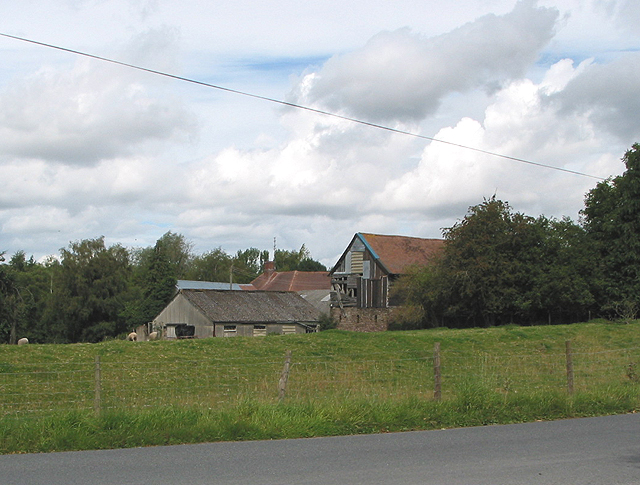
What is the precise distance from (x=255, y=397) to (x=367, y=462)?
552cm

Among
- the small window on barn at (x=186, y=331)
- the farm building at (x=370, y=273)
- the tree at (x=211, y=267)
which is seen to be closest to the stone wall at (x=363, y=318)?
the farm building at (x=370, y=273)

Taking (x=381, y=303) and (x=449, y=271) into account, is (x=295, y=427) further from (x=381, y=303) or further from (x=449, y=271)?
(x=381, y=303)

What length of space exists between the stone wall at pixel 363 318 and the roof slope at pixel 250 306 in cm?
312

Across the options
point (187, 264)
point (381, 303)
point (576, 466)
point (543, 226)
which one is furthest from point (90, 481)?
point (187, 264)

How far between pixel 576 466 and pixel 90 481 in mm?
5696

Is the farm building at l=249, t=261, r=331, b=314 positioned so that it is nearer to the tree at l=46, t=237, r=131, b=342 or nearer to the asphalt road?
the tree at l=46, t=237, r=131, b=342

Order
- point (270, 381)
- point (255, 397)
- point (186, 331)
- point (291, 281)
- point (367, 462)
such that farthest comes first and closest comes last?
point (291, 281)
point (186, 331)
point (270, 381)
point (255, 397)
point (367, 462)

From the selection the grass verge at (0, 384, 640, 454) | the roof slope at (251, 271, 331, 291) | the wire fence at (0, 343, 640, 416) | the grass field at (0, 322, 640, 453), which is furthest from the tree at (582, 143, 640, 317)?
the roof slope at (251, 271, 331, 291)

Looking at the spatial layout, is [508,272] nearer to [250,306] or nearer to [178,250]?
[250,306]

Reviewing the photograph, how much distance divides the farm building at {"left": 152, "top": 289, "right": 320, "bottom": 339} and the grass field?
73.4 ft

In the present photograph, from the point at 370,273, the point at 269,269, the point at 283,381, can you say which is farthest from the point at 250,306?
the point at 269,269

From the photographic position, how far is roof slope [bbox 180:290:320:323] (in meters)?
49.7

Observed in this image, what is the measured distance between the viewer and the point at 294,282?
3620 inches

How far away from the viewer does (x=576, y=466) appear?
8633 millimetres
